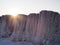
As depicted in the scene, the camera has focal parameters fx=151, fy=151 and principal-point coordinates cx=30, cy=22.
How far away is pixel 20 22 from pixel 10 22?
8.79 metres

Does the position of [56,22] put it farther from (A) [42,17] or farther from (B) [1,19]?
(B) [1,19]

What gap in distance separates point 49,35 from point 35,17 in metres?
7.67

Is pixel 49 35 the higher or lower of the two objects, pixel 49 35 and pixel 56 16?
the lower

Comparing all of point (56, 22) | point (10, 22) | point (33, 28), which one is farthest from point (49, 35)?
point (10, 22)

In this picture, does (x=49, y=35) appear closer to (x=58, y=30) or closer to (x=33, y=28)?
(x=58, y=30)

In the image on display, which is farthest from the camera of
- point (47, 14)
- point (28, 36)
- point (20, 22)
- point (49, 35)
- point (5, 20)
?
point (5, 20)

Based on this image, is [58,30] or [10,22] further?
[10,22]

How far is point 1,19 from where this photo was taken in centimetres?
4509

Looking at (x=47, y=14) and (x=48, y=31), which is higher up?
(x=47, y=14)

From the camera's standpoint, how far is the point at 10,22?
43.1m

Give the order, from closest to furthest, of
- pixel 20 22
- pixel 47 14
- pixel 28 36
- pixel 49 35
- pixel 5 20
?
pixel 49 35
pixel 47 14
pixel 28 36
pixel 20 22
pixel 5 20

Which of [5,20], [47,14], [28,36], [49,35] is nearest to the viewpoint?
[49,35]

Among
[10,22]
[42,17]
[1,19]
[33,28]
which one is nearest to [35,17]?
A: [33,28]

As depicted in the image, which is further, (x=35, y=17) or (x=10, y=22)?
(x=10, y=22)
